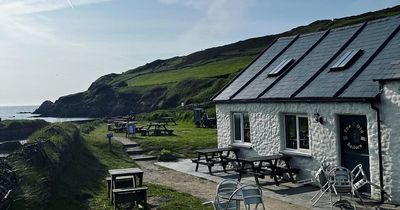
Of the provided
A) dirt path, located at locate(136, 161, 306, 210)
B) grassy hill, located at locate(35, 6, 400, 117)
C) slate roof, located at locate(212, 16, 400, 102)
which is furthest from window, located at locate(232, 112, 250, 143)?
grassy hill, located at locate(35, 6, 400, 117)

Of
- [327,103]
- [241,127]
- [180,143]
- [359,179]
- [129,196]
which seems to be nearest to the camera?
[129,196]

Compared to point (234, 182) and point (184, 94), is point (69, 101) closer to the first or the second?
point (184, 94)

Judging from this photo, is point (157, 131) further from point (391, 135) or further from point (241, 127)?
point (391, 135)

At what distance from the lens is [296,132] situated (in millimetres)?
16203

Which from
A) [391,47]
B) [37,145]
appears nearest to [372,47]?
[391,47]

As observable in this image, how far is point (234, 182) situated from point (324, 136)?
5892 millimetres

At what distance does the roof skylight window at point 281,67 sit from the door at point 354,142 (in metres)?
4.99

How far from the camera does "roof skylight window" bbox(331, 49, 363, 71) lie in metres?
→ 15.1

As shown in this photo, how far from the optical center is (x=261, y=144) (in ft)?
58.5

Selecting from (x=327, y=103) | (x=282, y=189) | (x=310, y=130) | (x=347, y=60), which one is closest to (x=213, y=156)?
(x=282, y=189)

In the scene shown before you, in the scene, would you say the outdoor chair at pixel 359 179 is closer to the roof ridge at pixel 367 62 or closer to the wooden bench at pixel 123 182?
the roof ridge at pixel 367 62

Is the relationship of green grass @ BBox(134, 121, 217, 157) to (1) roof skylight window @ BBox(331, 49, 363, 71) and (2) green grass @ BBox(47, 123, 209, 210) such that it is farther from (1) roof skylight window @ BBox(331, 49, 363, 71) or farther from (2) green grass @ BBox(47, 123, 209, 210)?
(1) roof skylight window @ BBox(331, 49, 363, 71)

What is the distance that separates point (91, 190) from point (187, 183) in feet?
12.0

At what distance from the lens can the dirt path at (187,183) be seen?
12.5m
